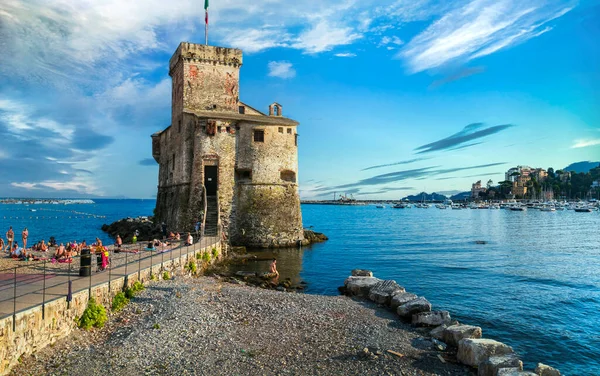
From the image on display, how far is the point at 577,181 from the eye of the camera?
545 ft

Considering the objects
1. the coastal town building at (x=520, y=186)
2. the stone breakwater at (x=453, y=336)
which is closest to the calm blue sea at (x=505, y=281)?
the stone breakwater at (x=453, y=336)

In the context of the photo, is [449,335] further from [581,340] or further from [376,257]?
[376,257]

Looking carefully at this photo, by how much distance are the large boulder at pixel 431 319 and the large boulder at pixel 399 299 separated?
145 centimetres

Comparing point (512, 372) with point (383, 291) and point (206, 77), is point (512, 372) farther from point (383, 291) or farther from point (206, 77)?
point (206, 77)

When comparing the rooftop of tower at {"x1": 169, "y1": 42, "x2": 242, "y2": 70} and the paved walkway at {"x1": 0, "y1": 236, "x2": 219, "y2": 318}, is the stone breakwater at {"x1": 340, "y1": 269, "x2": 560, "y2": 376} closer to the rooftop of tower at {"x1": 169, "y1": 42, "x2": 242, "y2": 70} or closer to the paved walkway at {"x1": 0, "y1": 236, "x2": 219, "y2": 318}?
the paved walkway at {"x1": 0, "y1": 236, "x2": 219, "y2": 318}

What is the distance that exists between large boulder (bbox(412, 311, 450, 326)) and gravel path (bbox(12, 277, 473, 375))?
18.9 inches

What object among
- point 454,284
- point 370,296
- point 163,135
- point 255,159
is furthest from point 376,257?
point 163,135

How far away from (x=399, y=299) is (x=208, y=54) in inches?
1046

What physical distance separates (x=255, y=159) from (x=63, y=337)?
22951mm

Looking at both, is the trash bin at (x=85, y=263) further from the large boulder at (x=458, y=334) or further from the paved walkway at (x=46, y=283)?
the large boulder at (x=458, y=334)

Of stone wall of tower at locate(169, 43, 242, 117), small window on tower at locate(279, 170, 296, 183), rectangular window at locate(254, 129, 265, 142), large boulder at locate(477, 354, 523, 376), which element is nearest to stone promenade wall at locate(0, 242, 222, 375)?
large boulder at locate(477, 354, 523, 376)

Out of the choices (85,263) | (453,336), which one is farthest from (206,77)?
(453,336)

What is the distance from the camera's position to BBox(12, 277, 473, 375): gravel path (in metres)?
9.25

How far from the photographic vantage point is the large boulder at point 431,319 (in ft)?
44.1
